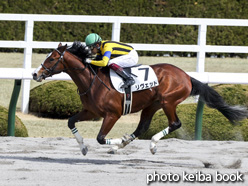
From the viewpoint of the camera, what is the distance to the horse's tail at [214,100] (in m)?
6.53

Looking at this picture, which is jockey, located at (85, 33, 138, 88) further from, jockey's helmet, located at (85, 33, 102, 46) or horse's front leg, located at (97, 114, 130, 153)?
horse's front leg, located at (97, 114, 130, 153)

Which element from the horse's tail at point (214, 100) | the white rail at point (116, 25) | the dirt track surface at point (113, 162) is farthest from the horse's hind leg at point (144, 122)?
the white rail at point (116, 25)

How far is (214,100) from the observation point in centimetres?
662

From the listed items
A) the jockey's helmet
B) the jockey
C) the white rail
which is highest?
the white rail

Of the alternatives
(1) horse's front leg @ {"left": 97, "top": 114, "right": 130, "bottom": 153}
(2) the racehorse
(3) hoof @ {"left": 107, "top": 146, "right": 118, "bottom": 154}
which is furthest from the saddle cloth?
(3) hoof @ {"left": 107, "top": 146, "right": 118, "bottom": 154}

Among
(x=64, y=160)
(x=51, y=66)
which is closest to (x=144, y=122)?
(x=64, y=160)

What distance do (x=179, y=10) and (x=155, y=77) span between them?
9388 millimetres

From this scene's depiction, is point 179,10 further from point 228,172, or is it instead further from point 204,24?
point 228,172

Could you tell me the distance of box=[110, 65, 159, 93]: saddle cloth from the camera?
6090 millimetres

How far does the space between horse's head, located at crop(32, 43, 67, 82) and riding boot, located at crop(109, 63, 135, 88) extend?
1.67 ft

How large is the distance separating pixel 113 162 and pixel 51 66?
1118 mm

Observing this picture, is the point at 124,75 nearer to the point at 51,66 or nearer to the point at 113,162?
the point at 51,66

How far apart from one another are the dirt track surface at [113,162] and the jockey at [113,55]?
2.83ft

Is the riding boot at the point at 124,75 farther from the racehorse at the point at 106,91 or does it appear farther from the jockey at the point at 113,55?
the racehorse at the point at 106,91
